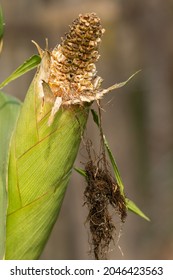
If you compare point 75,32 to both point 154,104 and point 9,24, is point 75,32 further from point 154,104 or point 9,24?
point 154,104

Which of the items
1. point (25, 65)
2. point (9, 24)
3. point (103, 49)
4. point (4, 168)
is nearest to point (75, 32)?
point (25, 65)

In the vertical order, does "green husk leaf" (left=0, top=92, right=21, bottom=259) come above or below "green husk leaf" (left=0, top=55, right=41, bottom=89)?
below

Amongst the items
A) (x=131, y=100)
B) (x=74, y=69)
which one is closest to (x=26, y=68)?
(x=74, y=69)

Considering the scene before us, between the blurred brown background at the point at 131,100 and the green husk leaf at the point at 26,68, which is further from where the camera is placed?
the blurred brown background at the point at 131,100

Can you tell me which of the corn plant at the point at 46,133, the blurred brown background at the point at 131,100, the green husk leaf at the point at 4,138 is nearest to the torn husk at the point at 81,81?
the corn plant at the point at 46,133

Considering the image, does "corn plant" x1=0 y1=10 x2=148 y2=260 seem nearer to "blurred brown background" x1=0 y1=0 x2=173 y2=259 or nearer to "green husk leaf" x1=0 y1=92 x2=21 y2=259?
"green husk leaf" x1=0 y1=92 x2=21 y2=259

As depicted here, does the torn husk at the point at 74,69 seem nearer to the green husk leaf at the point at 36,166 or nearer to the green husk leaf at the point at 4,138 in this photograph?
the green husk leaf at the point at 36,166

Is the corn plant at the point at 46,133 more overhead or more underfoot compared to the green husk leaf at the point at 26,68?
more underfoot

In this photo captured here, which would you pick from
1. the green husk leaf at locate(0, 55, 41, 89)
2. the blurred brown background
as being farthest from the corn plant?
the blurred brown background
